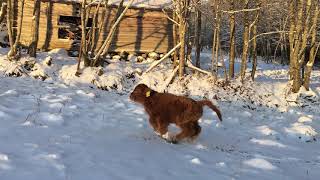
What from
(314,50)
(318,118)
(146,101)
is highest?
(314,50)

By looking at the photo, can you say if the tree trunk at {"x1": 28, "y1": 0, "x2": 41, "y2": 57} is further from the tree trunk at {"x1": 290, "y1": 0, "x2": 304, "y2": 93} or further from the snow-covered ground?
the tree trunk at {"x1": 290, "y1": 0, "x2": 304, "y2": 93}

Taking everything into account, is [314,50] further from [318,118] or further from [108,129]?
[108,129]

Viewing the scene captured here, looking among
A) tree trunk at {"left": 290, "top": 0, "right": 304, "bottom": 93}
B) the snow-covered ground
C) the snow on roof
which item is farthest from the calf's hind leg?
the snow on roof

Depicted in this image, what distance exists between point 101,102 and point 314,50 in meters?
11.5

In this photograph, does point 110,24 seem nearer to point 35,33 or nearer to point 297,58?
point 35,33

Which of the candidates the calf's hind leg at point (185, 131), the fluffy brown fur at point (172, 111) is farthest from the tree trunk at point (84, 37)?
the calf's hind leg at point (185, 131)

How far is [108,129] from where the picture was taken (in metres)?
8.31

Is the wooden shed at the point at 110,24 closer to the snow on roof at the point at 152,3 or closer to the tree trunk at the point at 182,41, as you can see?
the snow on roof at the point at 152,3

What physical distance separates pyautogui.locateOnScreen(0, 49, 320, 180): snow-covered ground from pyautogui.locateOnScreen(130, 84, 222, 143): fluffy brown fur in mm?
293

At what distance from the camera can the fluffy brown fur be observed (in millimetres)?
7910

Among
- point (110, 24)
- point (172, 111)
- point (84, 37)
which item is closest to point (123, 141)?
point (172, 111)

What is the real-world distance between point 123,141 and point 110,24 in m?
15.4

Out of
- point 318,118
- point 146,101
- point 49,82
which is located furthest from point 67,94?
point 318,118

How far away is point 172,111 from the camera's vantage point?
7.93m
